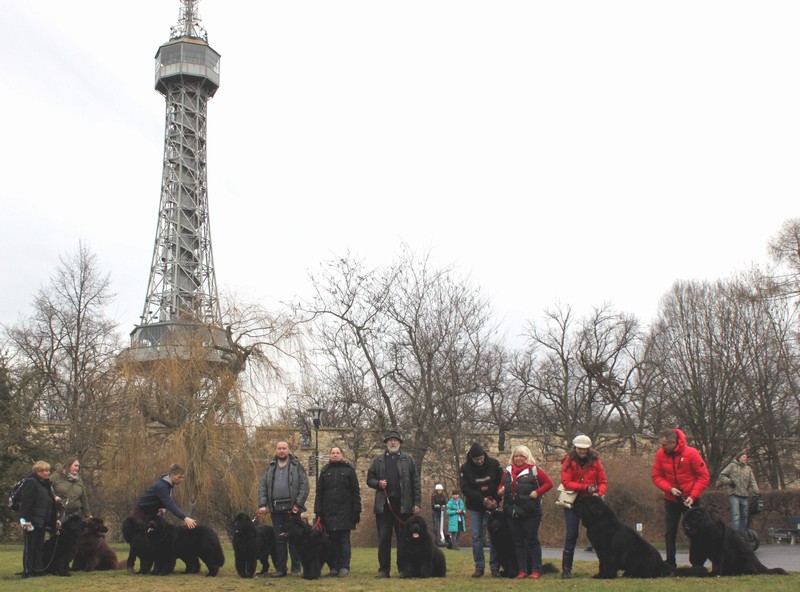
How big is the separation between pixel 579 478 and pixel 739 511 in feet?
17.5

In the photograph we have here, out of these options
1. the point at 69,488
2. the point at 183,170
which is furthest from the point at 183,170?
the point at 69,488

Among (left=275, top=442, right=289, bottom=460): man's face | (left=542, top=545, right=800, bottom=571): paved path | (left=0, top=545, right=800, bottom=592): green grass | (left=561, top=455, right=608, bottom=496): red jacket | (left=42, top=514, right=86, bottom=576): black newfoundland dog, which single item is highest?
(left=275, top=442, right=289, bottom=460): man's face

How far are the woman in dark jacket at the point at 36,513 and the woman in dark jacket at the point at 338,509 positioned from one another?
3.55 m

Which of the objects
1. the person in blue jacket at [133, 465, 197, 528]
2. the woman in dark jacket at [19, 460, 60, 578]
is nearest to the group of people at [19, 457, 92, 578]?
the woman in dark jacket at [19, 460, 60, 578]

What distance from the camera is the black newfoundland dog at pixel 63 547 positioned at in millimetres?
Result: 10992

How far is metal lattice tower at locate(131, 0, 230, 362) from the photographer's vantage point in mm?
67312

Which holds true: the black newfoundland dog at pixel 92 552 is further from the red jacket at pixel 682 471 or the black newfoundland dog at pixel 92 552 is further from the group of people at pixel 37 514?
the red jacket at pixel 682 471

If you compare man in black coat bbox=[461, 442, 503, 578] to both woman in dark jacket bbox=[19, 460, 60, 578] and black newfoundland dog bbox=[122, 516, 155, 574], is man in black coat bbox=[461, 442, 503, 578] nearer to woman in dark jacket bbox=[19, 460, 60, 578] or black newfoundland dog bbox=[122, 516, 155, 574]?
black newfoundland dog bbox=[122, 516, 155, 574]

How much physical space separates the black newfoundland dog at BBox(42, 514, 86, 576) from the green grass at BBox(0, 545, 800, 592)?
273 millimetres

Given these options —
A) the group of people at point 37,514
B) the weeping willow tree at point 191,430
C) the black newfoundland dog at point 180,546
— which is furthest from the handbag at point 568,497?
the weeping willow tree at point 191,430

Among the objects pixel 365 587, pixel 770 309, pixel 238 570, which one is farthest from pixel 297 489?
pixel 770 309

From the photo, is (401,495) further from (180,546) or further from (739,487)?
(739,487)

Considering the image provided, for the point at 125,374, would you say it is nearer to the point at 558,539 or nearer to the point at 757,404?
the point at 558,539

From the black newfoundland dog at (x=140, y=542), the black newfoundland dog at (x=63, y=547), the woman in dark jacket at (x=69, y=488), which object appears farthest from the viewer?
the woman in dark jacket at (x=69, y=488)
